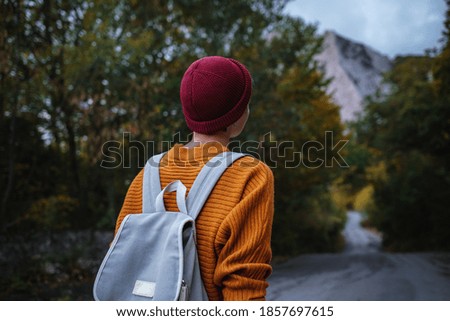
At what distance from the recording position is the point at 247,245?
0.98 meters

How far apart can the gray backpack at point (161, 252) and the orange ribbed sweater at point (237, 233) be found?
0.9 inches

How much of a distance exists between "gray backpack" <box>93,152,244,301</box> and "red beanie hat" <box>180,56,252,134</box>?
119 mm

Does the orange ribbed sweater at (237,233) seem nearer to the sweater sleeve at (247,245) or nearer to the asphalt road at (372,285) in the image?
the sweater sleeve at (247,245)

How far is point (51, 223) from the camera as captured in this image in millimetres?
6883

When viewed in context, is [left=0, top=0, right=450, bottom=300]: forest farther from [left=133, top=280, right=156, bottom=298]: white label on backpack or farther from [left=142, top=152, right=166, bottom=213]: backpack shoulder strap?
[left=133, top=280, right=156, bottom=298]: white label on backpack

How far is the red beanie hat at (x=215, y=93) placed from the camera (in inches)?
42.7

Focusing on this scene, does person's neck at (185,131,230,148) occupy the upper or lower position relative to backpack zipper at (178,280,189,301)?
upper

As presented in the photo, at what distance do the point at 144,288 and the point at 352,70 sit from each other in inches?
715

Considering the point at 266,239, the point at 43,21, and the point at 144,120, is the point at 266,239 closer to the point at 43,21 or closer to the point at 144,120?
the point at 144,120

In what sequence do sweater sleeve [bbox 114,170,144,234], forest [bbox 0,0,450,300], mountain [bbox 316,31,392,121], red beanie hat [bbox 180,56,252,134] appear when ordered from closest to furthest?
red beanie hat [bbox 180,56,252,134], sweater sleeve [bbox 114,170,144,234], forest [bbox 0,0,450,300], mountain [bbox 316,31,392,121]

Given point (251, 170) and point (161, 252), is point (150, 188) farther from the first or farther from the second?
point (251, 170)

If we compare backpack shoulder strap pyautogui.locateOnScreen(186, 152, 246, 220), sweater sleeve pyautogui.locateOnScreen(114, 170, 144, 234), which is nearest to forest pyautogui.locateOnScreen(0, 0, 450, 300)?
sweater sleeve pyautogui.locateOnScreen(114, 170, 144, 234)

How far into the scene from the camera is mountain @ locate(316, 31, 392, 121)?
15419 mm

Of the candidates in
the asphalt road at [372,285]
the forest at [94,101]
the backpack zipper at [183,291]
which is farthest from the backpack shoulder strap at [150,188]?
the asphalt road at [372,285]
